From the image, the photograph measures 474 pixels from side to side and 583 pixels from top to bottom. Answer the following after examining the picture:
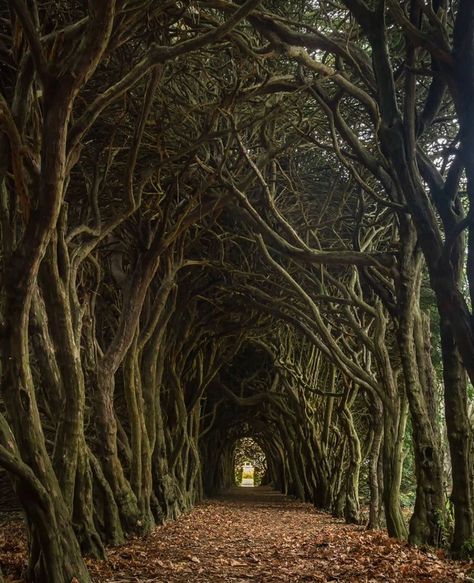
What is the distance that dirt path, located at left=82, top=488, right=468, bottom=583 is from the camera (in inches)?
211

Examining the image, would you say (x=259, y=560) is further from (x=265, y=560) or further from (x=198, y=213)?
(x=198, y=213)

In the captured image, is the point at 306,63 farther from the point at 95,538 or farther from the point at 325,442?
the point at 325,442

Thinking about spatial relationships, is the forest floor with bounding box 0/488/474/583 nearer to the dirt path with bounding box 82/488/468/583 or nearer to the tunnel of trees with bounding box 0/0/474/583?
the dirt path with bounding box 82/488/468/583

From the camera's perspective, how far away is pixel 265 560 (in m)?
6.99

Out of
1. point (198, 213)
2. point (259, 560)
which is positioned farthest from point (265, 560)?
point (198, 213)

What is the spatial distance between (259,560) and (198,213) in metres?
5.13

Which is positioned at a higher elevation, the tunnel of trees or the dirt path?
the tunnel of trees

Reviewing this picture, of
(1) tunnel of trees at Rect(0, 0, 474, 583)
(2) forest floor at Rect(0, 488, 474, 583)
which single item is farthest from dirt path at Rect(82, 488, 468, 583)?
(1) tunnel of trees at Rect(0, 0, 474, 583)

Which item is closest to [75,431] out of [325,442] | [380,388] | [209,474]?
[380,388]

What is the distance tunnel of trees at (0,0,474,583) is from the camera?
4.66m

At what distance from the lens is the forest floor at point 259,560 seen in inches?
210

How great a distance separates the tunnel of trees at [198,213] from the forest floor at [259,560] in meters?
0.41

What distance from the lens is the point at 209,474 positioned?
2517 cm

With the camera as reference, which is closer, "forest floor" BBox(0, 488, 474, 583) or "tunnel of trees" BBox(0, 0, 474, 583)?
"tunnel of trees" BBox(0, 0, 474, 583)
